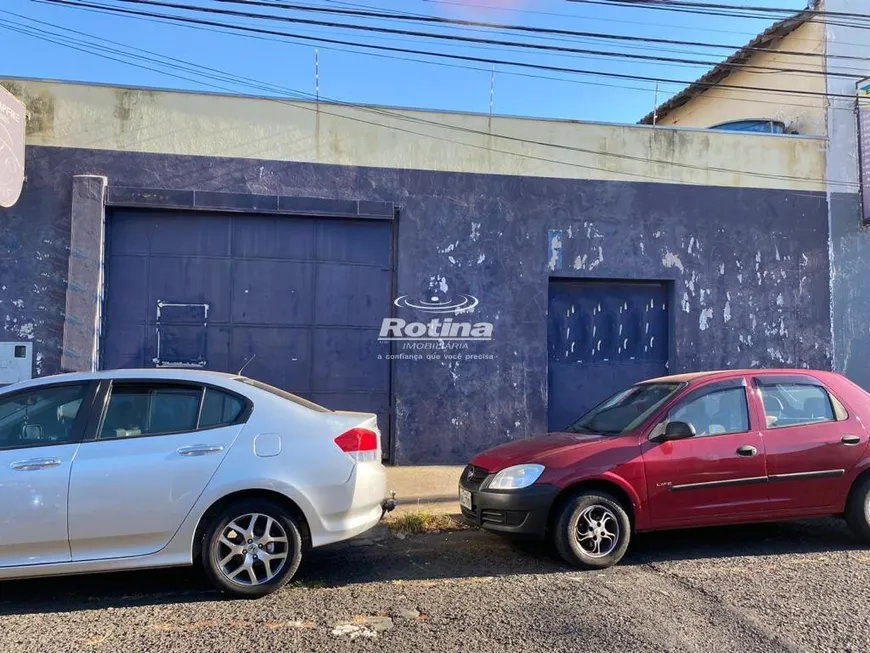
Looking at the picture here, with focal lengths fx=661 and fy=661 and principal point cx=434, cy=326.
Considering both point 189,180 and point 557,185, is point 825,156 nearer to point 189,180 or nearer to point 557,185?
point 557,185

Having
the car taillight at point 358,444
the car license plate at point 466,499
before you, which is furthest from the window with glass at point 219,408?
the car license plate at point 466,499

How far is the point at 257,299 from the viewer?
955 centimetres

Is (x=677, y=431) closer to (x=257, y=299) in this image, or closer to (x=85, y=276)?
(x=257, y=299)

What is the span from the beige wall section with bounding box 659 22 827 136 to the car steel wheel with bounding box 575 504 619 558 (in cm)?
878

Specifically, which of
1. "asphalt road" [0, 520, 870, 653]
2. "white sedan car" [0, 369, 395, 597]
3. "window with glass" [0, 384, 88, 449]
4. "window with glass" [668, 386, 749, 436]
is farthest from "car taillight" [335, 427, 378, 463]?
"window with glass" [668, 386, 749, 436]

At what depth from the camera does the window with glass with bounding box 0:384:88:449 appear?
448 centimetres

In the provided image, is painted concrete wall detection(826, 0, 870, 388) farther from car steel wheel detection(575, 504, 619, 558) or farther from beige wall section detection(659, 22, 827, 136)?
car steel wheel detection(575, 504, 619, 558)

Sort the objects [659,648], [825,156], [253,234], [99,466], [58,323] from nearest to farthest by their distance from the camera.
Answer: [659,648]
[99,466]
[58,323]
[253,234]
[825,156]

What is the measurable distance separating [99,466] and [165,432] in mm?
459

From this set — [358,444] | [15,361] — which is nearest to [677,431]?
[358,444]

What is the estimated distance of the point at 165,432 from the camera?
15.3ft

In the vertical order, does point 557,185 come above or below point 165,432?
above

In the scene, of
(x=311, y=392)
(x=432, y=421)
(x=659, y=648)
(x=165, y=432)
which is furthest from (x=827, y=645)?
(x=311, y=392)

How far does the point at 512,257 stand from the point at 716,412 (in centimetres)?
491
